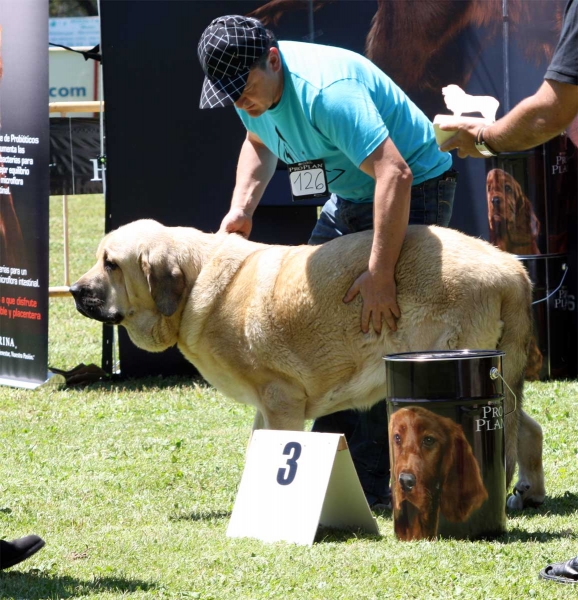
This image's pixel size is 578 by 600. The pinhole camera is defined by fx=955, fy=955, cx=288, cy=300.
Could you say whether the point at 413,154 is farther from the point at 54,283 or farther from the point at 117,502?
the point at 54,283

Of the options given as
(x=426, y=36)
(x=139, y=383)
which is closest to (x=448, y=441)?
(x=139, y=383)

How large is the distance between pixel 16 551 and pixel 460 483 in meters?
1.79

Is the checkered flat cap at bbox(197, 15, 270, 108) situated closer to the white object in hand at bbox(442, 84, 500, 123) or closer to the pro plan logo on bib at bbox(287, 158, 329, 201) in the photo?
the pro plan logo on bib at bbox(287, 158, 329, 201)

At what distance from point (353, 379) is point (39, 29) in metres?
5.19

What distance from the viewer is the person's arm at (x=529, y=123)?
11.2ft

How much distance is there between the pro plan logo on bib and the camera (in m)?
4.73

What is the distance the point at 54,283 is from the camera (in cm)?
1426

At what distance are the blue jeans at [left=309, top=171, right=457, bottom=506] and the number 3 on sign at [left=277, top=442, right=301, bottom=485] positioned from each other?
93 cm

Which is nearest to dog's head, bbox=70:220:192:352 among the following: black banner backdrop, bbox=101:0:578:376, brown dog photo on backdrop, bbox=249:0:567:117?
black banner backdrop, bbox=101:0:578:376

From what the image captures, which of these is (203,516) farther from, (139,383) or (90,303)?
(139,383)

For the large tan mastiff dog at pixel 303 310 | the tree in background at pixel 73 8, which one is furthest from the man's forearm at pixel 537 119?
the tree in background at pixel 73 8

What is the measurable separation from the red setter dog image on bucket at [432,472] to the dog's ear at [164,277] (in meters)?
1.45

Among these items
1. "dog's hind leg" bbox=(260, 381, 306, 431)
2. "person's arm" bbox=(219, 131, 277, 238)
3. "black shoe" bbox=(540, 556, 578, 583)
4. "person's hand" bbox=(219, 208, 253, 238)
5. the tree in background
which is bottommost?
"black shoe" bbox=(540, 556, 578, 583)

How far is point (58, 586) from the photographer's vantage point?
11.6ft
